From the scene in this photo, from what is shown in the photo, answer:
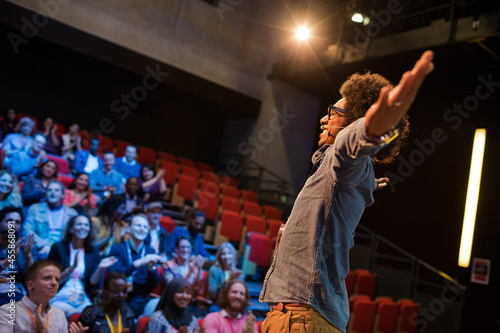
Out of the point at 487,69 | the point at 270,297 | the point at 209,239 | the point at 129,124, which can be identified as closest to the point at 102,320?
the point at 270,297

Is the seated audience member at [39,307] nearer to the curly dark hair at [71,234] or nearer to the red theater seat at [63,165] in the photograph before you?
the curly dark hair at [71,234]

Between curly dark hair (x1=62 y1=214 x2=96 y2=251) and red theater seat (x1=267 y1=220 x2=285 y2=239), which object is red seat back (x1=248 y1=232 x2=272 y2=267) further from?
curly dark hair (x1=62 y1=214 x2=96 y2=251)

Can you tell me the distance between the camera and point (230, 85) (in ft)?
23.7

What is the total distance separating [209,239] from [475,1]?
12.9ft

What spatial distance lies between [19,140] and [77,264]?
2.25 m

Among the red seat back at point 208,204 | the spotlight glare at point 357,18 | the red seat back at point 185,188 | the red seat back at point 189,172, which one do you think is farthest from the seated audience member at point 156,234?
the spotlight glare at point 357,18

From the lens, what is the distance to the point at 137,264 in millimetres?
3174

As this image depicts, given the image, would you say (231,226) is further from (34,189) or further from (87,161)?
(34,189)

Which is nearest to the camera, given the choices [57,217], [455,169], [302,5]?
[57,217]

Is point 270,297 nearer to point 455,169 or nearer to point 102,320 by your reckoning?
point 102,320

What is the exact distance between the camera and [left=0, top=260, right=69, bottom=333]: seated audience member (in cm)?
214

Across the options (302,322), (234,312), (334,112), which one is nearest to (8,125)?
(234,312)

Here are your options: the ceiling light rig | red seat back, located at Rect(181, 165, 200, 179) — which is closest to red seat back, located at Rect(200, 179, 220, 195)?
red seat back, located at Rect(181, 165, 200, 179)

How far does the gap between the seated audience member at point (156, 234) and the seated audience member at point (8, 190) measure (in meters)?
1.08
